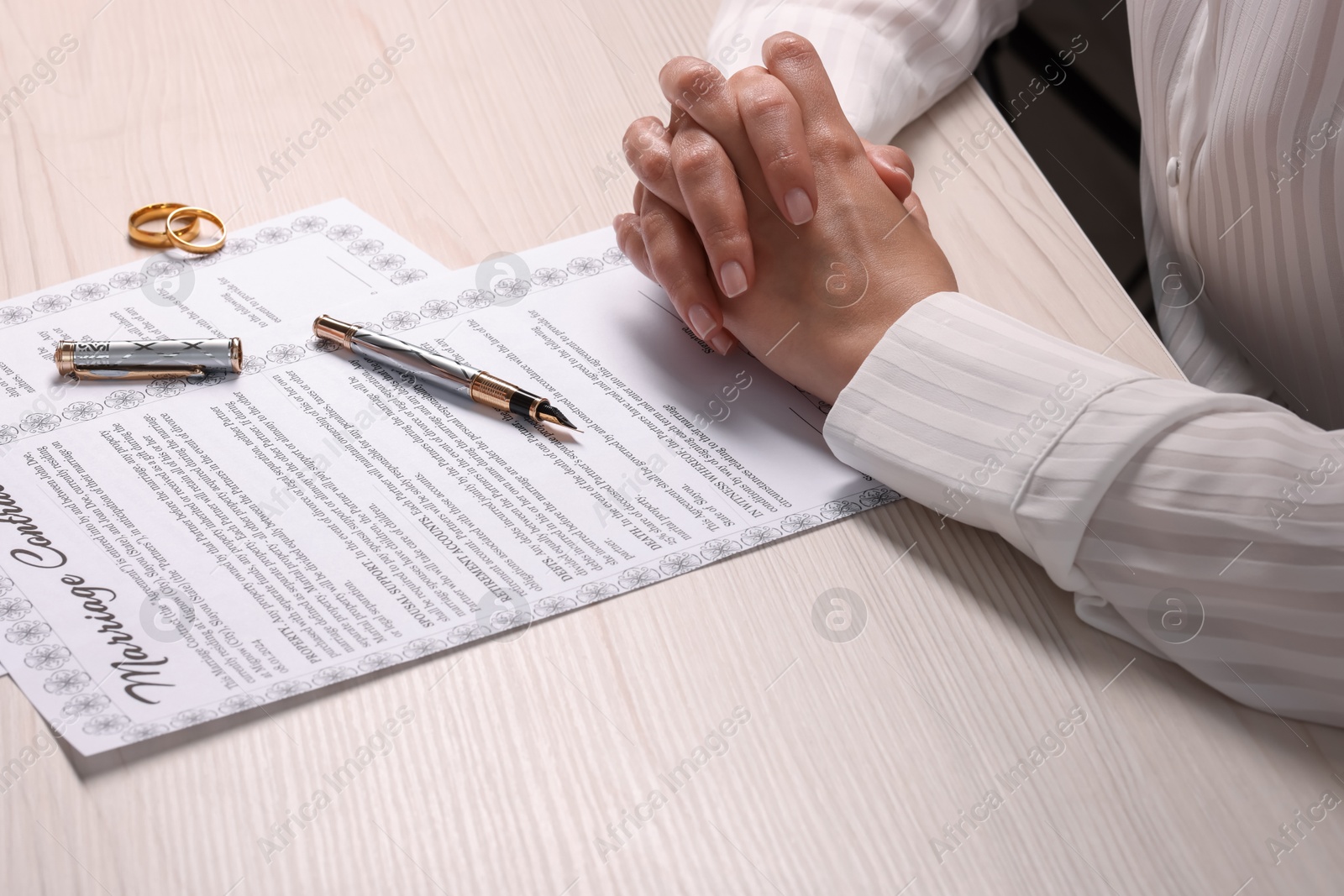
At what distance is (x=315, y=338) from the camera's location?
702 mm

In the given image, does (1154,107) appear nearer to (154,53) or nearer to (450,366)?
(450,366)

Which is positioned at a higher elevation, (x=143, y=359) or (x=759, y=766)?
(x=143, y=359)

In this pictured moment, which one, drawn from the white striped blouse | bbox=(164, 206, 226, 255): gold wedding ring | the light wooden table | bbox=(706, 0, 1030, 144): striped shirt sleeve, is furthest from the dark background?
bbox=(164, 206, 226, 255): gold wedding ring

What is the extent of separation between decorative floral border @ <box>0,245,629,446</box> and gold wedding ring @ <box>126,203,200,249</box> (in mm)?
58

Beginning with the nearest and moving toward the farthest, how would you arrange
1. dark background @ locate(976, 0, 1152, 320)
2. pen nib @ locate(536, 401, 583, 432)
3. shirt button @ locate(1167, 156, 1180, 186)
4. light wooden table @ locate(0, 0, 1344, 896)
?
light wooden table @ locate(0, 0, 1344, 896) → pen nib @ locate(536, 401, 583, 432) → shirt button @ locate(1167, 156, 1180, 186) → dark background @ locate(976, 0, 1152, 320)

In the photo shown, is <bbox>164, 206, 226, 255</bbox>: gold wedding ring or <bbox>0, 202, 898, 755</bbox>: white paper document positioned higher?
<bbox>164, 206, 226, 255</bbox>: gold wedding ring

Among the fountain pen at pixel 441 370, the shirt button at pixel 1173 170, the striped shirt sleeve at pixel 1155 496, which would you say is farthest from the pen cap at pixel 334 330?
the shirt button at pixel 1173 170

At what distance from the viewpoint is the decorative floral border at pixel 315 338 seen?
0.64 meters

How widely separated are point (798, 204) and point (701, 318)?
0.10 metres

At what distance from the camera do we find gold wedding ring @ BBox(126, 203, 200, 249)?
0.76 meters

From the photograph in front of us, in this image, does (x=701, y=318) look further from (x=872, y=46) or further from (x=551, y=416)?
(x=872, y=46)

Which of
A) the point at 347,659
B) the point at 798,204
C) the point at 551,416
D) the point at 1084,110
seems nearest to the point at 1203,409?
the point at 798,204

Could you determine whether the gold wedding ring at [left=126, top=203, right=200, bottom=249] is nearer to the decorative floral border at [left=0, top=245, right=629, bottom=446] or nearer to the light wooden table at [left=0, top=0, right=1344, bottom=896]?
the decorative floral border at [left=0, top=245, right=629, bottom=446]

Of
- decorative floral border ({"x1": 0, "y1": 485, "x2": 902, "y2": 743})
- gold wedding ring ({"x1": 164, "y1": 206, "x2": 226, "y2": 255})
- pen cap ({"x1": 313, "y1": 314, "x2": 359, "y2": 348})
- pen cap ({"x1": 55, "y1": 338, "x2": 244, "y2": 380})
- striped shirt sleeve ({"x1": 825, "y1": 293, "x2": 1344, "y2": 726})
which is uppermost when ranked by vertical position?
gold wedding ring ({"x1": 164, "y1": 206, "x2": 226, "y2": 255})
